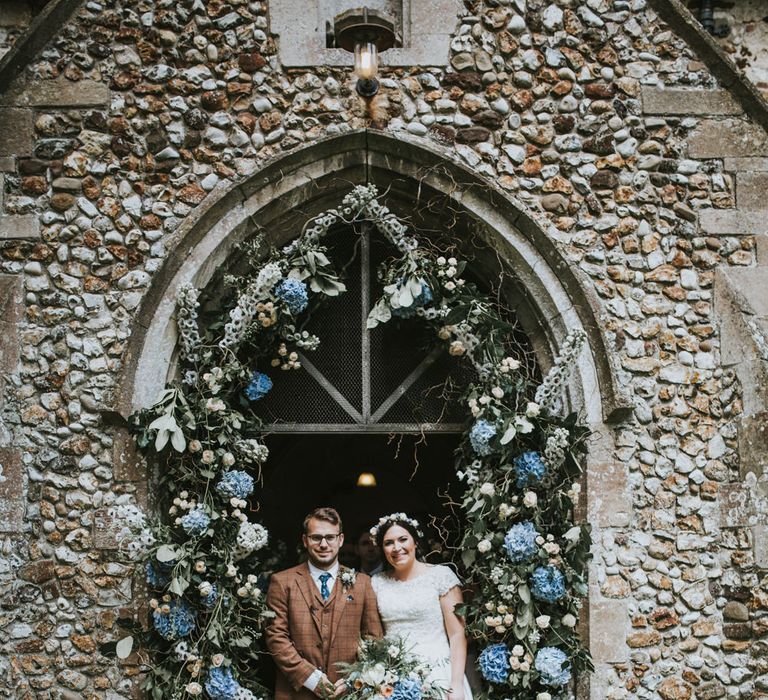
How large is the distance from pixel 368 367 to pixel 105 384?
Answer: 4.60 feet

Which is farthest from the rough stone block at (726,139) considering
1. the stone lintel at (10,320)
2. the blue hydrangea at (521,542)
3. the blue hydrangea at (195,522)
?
the stone lintel at (10,320)

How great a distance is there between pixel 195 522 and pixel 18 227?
1867 millimetres

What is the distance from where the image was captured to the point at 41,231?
5191 mm

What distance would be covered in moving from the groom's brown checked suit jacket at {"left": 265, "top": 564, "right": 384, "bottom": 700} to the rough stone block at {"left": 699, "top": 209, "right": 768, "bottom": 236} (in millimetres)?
2652

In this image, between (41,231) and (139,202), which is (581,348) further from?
(41,231)

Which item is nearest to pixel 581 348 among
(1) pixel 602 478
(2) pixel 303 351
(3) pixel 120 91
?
(1) pixel 602 478

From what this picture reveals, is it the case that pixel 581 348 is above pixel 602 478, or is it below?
above

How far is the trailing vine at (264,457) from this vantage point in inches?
187

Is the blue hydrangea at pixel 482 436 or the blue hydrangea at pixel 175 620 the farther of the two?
the blue hydrangea at pixel 482 436

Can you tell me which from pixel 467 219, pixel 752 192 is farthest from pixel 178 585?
pixel 752 192

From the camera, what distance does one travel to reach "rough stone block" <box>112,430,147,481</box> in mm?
5012

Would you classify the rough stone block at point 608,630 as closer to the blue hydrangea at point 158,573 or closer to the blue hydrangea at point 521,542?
the blue hydrangea at point 521,542

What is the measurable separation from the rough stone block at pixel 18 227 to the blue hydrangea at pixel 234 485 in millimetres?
1664

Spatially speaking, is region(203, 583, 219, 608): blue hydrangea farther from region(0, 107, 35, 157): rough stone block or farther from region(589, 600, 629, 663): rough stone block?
region(0, 107, 35, 157): rough stone block
